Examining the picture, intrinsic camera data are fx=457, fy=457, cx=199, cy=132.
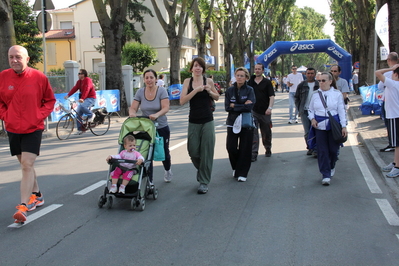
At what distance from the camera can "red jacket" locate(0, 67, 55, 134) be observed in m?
5.27

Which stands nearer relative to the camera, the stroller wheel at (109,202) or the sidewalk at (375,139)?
the stroller wheel at (109,202)

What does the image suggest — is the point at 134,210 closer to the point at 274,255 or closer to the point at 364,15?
the point at 274,255

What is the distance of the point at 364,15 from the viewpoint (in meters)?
26.8

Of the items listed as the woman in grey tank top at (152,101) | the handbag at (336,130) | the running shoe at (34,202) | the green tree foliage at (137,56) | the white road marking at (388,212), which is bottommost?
the white road marking at (388,212)

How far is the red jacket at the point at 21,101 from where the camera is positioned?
5270mm

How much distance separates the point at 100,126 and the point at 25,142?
8855 mm

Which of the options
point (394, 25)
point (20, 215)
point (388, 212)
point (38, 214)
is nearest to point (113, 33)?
point (394, 25)

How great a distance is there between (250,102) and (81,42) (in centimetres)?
4554

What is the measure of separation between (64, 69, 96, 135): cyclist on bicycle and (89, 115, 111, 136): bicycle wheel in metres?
0.35

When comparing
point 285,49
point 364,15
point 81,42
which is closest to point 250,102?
point 285,49

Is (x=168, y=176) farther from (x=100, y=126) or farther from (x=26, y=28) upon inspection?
(x=26, y=28)

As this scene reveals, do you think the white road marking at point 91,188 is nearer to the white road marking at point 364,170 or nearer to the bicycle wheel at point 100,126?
the white road marking at point 364,170

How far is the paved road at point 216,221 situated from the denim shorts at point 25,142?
31.8 inches

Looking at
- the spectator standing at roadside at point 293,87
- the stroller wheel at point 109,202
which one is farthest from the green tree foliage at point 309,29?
the stroller wheel at point 109,202
